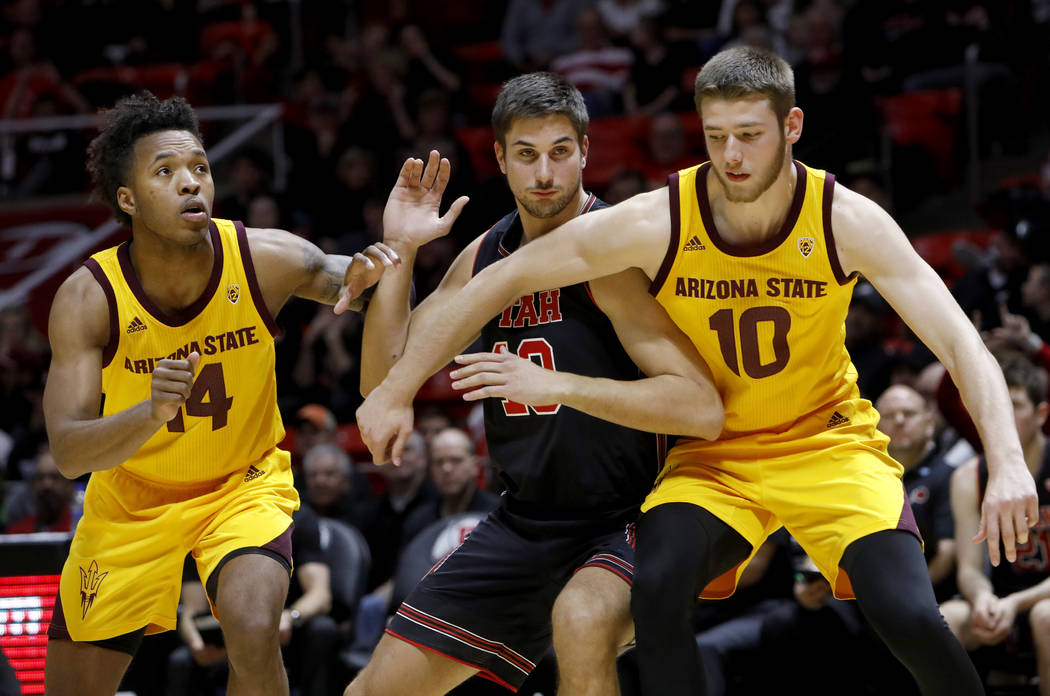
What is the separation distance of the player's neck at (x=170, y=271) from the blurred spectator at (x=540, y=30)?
8.20 metres

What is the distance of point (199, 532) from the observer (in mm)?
4656

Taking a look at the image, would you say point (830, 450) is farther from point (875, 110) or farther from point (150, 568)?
point (875, 110)

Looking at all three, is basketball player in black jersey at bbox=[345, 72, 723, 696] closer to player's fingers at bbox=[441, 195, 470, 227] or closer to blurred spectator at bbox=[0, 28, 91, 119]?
player's fingers at bbox=[441, 195, 470, 227]

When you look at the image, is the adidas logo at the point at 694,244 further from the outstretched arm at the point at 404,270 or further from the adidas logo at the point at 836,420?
the outstretched arm at the point at 404,270

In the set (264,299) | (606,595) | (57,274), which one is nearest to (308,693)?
(264,299)

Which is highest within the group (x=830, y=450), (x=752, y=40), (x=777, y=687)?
(x=752, y=40)

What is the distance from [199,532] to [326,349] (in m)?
5.91

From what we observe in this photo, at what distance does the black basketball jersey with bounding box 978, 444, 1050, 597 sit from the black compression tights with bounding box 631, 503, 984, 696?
2770 millimetres

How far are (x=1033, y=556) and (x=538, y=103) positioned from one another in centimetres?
367

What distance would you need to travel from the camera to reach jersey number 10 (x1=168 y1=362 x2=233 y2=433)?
15.5 feet

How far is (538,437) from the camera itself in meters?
4.55

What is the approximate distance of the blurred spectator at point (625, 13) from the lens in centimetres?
1252

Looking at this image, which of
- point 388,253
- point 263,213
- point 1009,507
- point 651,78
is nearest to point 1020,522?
point 1009,507

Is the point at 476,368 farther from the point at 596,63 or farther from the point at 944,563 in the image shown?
the point at 596,63
